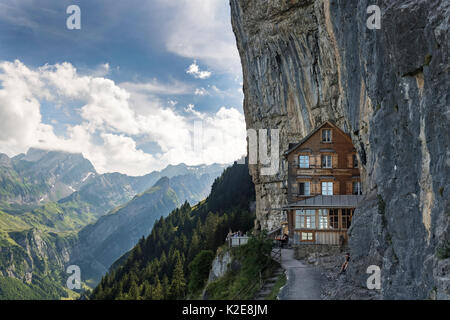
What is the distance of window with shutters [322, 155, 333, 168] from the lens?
1602 inches

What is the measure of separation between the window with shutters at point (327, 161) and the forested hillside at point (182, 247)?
921 inches

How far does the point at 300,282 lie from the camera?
75.3 ft

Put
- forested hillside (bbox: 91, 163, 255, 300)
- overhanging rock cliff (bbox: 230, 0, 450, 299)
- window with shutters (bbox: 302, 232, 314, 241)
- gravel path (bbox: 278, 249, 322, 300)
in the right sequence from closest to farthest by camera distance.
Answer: overhanging rock cliff (bbox: 230, 0, 450, 299) < gravel path (bbox: 278, 249, 322, 300) < window with shutters (bbox: 302, 232, 314, 241) < forested hillside (bbox: 91, 163, 255, 300)

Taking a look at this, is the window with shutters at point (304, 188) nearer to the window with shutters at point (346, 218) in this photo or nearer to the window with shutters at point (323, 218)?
the window with shutters at point (323, 218)

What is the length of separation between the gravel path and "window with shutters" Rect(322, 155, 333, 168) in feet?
43.6

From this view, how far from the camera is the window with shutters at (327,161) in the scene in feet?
133

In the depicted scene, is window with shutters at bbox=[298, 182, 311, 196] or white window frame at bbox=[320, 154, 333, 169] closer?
white window frame at bbox=[320, 154, 333, 169]

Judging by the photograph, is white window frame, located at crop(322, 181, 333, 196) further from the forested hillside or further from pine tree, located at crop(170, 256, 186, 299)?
pine tree, located at crop(170, 256, 186, 299)

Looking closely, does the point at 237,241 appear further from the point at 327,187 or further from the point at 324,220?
the point at 327,187

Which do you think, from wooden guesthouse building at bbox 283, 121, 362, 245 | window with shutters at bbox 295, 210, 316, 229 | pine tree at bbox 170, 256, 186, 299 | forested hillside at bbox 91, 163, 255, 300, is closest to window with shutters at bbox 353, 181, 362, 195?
wooden guesthouse building at bbox 283, 121, 362, 245

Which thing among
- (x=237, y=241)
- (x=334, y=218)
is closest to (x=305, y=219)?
(x=334, y=218)
